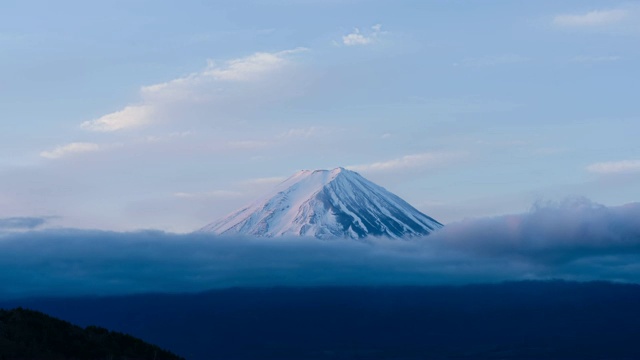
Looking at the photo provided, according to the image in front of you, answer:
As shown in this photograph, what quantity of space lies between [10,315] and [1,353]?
348 inches

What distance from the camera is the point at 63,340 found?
80.0 metres

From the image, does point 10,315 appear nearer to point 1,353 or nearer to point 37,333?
point 37,333

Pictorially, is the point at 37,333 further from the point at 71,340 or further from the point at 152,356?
the point at 152,356

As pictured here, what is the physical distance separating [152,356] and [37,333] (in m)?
6.97

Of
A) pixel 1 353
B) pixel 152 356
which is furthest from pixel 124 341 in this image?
pixel 1 353

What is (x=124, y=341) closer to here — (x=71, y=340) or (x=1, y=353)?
(x=71, y=340)

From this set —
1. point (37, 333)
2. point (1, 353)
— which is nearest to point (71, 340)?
point (37, 333)

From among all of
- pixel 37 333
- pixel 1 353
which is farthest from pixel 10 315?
pixel 1 353

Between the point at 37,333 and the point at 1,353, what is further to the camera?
the point at 37,333

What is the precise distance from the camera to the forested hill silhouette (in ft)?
255

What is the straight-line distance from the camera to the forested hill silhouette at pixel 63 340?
77.7 metres

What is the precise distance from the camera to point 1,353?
73062 millimetres

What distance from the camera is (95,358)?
7869 centimetres

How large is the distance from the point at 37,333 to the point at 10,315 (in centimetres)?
301
